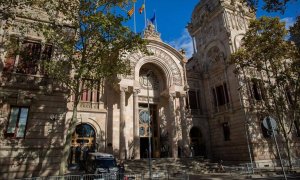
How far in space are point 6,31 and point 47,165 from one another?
9832 mm

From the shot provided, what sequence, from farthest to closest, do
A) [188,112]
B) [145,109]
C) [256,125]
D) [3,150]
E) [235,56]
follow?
[188,112]
[145,109]
[256,125]
[235,56]
[3,150]

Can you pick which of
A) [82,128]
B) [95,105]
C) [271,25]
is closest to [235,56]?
[271,25]

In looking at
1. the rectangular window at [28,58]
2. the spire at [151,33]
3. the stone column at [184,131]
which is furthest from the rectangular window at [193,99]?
the rectangular window at [28,58]

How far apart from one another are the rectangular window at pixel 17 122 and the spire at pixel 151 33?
16.3 m

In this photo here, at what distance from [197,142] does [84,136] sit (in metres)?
14.5

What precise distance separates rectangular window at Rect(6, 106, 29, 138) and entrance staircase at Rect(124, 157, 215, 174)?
8442 mm

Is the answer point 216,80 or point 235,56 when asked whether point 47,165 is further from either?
point 216,80

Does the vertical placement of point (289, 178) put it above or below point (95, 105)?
below

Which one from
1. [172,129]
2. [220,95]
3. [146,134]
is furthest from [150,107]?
[220,95]

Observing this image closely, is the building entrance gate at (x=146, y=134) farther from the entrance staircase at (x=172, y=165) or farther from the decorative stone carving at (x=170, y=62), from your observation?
the decorative stone carving at (x=170, y=62)

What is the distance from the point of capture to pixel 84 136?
65.7 feet

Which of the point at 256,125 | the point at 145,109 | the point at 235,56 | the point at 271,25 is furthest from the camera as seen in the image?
the point at 145,109

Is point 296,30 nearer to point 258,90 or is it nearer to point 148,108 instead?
point 258,90

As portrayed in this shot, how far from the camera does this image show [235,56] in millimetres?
20531
